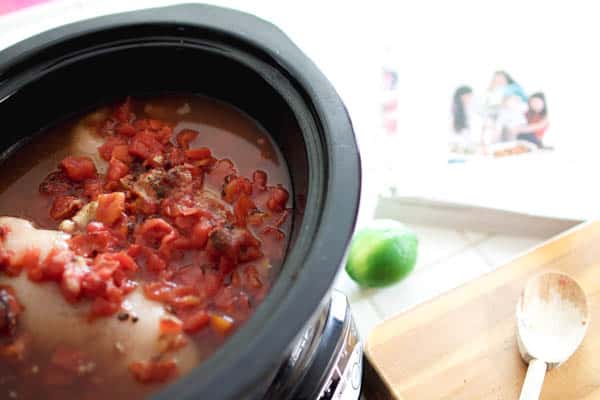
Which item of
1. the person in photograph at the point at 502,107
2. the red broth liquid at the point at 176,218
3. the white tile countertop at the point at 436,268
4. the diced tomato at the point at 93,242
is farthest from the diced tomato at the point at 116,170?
the person in photograph at the point at 502,107

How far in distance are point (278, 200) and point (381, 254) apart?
1.04 ft

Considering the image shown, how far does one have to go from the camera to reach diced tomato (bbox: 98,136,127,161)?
1030 millimetres

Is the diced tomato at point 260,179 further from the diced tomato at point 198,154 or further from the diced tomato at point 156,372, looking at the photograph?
the diced tomato at point 156,372

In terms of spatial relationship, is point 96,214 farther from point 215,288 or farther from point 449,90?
point 449,90

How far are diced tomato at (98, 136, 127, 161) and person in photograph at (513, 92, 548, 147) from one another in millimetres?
840

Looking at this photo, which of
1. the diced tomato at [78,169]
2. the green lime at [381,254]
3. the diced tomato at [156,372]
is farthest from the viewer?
the green lime at [381,254]

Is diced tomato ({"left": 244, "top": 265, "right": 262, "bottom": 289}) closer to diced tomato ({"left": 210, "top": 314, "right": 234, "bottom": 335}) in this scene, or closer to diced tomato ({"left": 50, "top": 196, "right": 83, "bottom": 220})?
diced tomato ({"left": 210, "top": 314, "right": 234, "bottom": 335})

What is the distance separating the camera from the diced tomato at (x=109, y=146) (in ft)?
3.38

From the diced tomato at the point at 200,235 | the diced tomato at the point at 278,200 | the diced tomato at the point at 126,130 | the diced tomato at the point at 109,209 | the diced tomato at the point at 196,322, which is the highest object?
the diced tomato at the point at 126,130

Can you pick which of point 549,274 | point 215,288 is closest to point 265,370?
point 215,288

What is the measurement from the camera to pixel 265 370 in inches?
25.2

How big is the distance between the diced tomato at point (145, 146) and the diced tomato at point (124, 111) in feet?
0.17

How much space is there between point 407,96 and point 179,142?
0.64m

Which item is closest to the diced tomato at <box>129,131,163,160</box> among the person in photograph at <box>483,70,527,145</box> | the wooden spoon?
the wooden spoon
